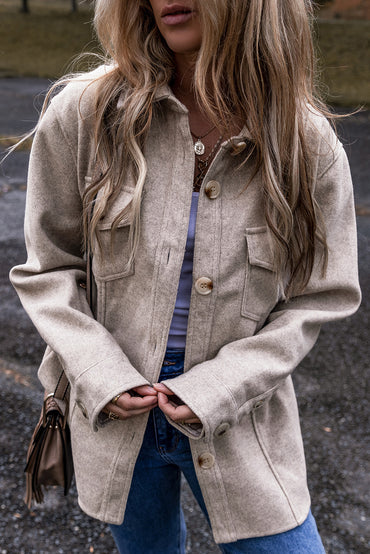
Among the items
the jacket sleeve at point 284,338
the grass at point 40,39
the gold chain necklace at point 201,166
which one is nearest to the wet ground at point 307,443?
the jacket sleeve at point 284,338

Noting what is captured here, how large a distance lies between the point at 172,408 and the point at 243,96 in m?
0.71

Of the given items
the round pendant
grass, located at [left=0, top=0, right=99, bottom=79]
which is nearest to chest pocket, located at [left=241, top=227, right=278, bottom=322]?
the round pendant

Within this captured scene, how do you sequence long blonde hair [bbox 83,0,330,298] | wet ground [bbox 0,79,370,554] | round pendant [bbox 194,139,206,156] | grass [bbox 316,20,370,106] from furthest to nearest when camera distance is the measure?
grass [bbox 316,20,370,106]
wet ground [bbox 0,79,370,554]
round pendant [bbox 194,139,206,156]
long blonde hair [bbox 83,0,330,298]

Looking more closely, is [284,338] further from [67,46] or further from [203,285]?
[67,46]

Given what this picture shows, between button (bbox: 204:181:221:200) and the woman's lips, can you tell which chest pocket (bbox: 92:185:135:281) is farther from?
the woman's lips

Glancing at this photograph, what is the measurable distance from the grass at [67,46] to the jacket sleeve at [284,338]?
32.7ft

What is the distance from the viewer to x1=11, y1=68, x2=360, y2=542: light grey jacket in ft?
4.97

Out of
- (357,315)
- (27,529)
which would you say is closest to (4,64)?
(357,315)

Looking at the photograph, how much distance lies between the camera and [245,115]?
59.9 inches

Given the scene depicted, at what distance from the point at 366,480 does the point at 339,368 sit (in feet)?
3.13

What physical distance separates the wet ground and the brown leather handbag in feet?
2.61

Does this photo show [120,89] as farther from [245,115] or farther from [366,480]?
[366,480]

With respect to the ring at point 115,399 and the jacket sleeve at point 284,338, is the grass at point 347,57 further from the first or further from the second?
the ring at point 115,399

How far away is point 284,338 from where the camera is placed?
1.54 meters
